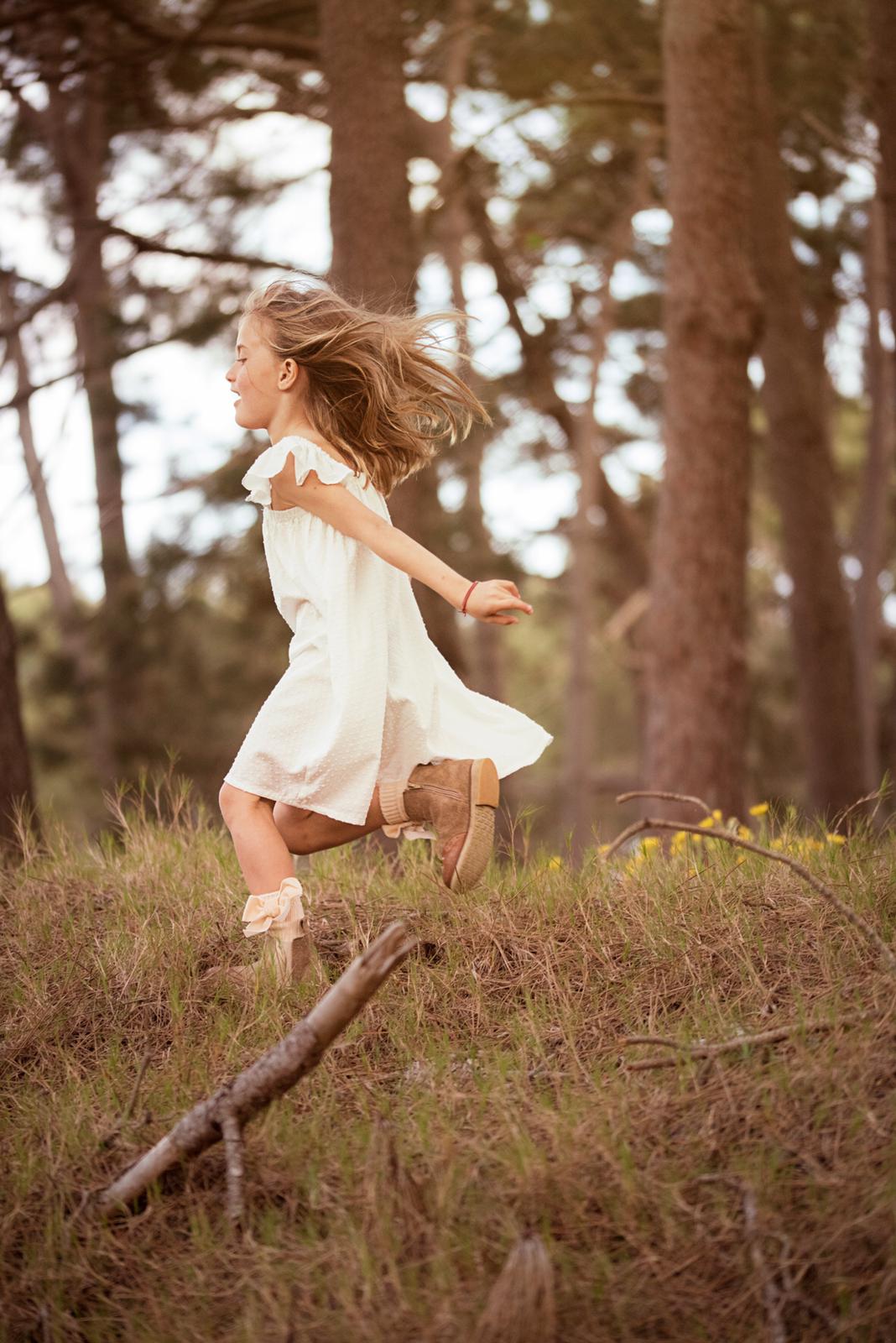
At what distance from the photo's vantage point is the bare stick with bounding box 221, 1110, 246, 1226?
2.30m

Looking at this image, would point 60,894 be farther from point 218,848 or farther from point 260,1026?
point 260,1026

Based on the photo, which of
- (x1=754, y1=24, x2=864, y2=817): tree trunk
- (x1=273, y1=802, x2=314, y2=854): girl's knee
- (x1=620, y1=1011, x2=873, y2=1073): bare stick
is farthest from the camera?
(x1=754, y1=24, x2=864, y2=817): tree trunk

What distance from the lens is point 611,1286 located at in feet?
6.81

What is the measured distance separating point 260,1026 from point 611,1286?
115cm

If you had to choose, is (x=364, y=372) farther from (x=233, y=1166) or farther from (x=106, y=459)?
(x=106, y=459)

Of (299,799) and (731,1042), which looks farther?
(299,799)

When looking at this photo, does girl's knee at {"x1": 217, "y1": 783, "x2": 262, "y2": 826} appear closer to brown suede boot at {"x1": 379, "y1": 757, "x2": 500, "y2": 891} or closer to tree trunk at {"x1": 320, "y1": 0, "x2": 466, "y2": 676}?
brown suede boot at {"x1": 379, "y1": 757, "x2": 500, "y2": 891}

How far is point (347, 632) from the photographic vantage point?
3309 millimetres

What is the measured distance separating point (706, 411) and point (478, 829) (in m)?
4.56

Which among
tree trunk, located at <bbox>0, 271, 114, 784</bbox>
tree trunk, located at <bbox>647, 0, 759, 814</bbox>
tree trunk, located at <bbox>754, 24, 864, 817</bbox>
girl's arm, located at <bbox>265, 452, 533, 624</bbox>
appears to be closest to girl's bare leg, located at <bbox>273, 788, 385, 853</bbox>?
girl's arm, located at <bbox>265, 452, 533, 624</bbox>

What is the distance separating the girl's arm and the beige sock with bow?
2.61 feet

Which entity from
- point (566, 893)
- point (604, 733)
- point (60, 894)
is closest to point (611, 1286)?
point (566, 893)

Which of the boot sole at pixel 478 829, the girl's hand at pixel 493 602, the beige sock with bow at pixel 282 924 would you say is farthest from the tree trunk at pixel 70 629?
the girl's hand at pixel 493 602

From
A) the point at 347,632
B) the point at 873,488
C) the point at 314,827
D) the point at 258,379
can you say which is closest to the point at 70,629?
the point at 873,488
